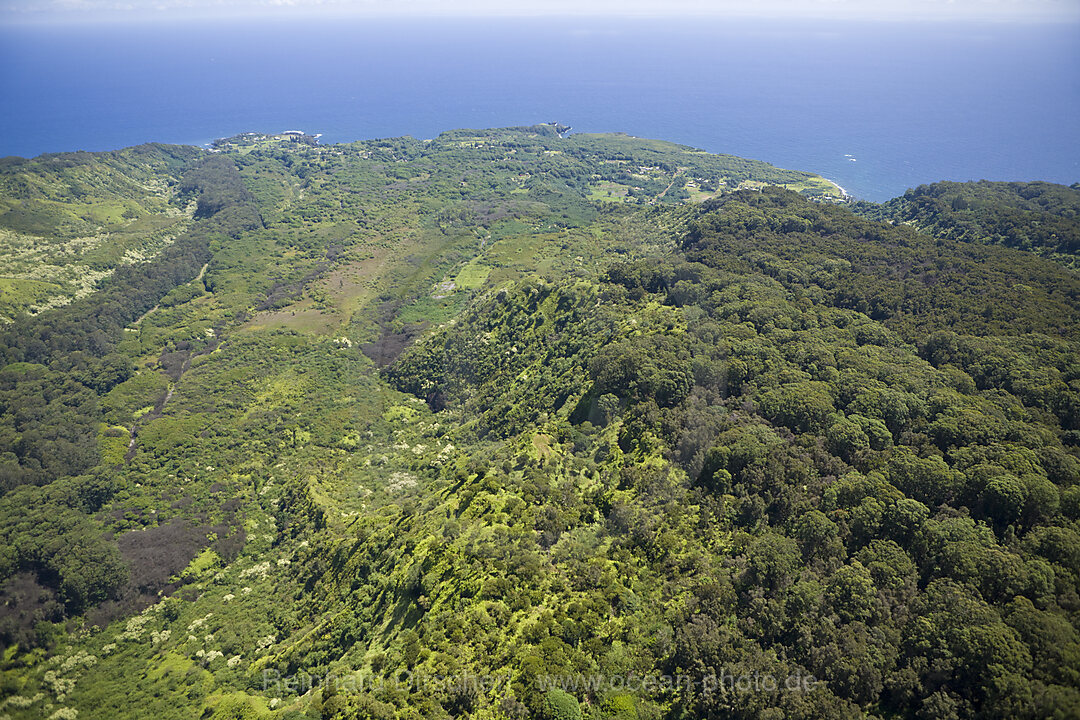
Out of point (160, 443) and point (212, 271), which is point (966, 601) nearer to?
point (160, 443)

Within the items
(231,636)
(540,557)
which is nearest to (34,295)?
(231,636)

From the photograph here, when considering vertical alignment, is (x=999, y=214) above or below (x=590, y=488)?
above

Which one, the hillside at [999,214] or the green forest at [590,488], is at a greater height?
the hillside at [999,214]

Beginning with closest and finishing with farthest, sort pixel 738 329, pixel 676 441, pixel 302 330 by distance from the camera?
pixel 676 441, pixel 738 329, pixel 302 330

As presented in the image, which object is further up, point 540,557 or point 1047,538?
point 1047,538

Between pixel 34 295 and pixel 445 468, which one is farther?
pixel 34 295

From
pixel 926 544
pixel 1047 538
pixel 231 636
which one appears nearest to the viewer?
pixel 1047 538

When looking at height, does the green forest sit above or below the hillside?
below

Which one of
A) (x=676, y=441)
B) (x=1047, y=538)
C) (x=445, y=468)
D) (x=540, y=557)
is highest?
(x=1047, y=538)
